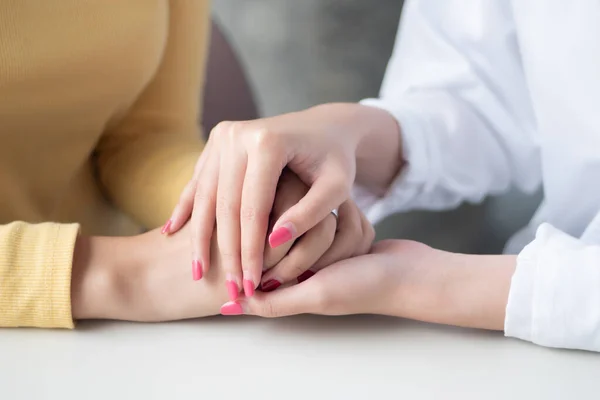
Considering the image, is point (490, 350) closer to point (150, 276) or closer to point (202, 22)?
point (150, 276)

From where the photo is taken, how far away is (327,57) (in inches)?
39.2

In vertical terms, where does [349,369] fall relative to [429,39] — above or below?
below

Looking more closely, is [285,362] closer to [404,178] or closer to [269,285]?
[269,285]

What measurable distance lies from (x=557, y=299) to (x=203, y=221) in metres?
0.26

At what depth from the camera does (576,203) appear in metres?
0.64

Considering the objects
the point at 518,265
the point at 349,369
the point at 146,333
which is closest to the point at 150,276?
the point at 146,333

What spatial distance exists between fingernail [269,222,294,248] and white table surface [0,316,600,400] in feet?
0.24

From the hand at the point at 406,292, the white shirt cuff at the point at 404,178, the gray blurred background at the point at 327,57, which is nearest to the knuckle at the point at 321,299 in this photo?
the hand at the point at 406,292

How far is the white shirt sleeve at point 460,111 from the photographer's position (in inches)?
25.8

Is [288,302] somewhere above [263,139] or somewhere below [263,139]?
below

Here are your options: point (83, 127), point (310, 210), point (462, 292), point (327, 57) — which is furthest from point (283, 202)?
point (327, 57)

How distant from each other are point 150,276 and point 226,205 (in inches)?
3.6

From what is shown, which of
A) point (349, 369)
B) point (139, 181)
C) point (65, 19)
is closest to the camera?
point (349, 369)

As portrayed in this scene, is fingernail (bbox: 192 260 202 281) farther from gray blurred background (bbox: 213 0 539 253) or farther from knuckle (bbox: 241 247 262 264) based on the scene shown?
gray blurred background (bbox: 213 0 539 253)
